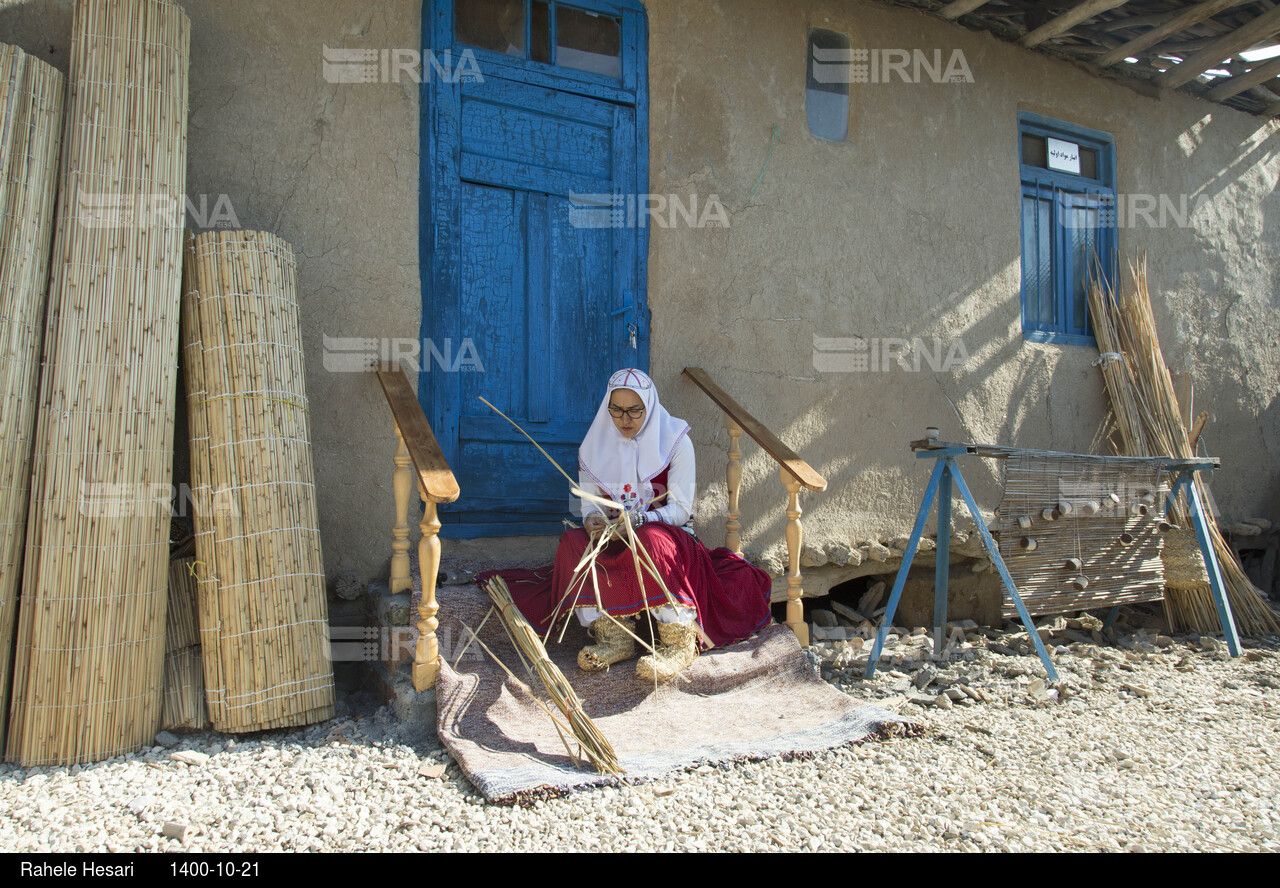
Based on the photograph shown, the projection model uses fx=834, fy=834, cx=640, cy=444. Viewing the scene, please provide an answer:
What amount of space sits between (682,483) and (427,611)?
1277 millimetres

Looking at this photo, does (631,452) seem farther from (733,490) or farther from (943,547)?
(943,547)

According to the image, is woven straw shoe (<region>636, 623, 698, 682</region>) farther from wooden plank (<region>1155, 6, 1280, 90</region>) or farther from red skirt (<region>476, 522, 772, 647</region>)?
wooden plank (<region>1155, 6, 1280, 90</region>)

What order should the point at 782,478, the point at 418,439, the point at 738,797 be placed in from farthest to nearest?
the point at 782,478
the point at 418,439
the point at 738,797

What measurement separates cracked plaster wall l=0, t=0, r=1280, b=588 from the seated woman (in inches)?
25.2

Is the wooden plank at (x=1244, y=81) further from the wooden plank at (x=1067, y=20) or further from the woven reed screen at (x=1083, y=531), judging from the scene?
the woven reed screen at (x=1083, y=531)

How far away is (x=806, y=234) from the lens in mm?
4629

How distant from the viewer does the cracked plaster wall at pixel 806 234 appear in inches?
138

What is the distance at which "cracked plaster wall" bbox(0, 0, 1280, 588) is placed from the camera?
11.5ft

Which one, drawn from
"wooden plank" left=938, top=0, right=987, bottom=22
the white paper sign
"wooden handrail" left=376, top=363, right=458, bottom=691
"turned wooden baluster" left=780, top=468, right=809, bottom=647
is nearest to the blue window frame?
the white paper sign

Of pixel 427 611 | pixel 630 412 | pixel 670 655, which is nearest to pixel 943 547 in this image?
pixel 670 655

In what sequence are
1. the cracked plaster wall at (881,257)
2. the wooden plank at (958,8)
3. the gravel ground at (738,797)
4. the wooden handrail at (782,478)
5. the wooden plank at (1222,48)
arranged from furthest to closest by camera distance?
the wooden plank at (1222,48) → the wooden plank at (958,8) → the cracked plaster wall at (881,257) → the wooden handrail at (782,478) → the gravel ground at (738,797)

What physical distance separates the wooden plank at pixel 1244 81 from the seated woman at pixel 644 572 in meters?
5.11

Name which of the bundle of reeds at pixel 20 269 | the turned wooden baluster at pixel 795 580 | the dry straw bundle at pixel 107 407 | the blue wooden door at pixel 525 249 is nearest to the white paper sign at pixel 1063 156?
the blue wooden door at pixel 525 249
